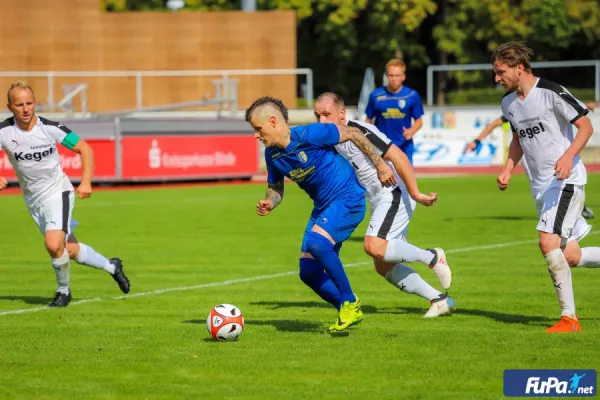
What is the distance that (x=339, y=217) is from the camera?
8.80 metres

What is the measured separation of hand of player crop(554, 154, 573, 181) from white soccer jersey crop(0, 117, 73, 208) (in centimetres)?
470

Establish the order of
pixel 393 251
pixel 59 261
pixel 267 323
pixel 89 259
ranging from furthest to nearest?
pixel 89 259
pixel 59 261
pixel 267 323
pixel 393 251

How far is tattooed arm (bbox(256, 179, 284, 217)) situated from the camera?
891 cm

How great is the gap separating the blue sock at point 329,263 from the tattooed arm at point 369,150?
68 centimetres

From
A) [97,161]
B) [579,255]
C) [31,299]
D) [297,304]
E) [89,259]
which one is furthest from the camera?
[97,161]

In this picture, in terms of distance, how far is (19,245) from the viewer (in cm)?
1688

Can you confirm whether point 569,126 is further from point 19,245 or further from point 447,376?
point 19,245

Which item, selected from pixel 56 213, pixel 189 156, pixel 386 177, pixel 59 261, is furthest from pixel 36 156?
pixel 189 156

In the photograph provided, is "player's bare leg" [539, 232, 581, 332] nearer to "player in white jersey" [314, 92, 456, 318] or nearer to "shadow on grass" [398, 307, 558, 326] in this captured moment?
"shadow on grass" [398, 307, 558, 326]

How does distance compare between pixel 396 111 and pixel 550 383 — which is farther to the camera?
pixel 396 111

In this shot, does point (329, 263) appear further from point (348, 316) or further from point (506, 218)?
point (506, 218)

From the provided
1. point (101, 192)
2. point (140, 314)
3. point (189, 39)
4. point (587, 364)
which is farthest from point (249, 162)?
point (587, 364)

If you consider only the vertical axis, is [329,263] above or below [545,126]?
below

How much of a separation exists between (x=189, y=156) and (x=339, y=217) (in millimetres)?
20043
